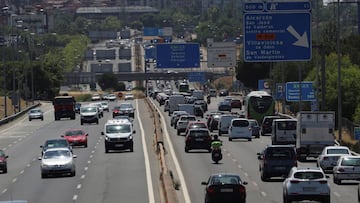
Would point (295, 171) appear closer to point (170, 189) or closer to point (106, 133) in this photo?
point (170, 189)

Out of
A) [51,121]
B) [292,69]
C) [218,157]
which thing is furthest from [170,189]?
[292,69]

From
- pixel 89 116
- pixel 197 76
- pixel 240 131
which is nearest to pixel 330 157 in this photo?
pixel 240 131

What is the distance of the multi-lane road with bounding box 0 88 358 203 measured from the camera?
3794 cm

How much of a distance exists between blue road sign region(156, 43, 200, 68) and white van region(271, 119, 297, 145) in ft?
152

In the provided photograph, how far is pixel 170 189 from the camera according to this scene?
119 ft

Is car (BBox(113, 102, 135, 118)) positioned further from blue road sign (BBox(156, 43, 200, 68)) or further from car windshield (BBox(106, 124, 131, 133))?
car windshield (BBox(106, 124, 131, 133))

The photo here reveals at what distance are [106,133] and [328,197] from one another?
96.7 ft

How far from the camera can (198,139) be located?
60875mm

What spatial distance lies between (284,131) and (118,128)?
944 cm

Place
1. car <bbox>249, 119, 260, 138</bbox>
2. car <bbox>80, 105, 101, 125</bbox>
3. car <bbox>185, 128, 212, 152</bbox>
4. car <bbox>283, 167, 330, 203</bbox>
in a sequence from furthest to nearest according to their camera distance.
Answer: car <bbox>80, 105, 101, 125</bbox>
car <bbox>249, 119, 260, 138</bbox>
car <bbox>185, 128, 212, 152</bbox>
car <bbox>283, 167, 330, 203</bbox>

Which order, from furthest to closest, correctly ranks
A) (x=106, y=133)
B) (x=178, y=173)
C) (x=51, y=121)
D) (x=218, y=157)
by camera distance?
(x=51, y=121) → (x=106, y=133) → (x=218, y=157) → (x=178, y=173)

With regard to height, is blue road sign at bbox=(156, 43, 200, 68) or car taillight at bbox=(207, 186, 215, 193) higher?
blue road sign at bbox=(156, 43, 200, 68)

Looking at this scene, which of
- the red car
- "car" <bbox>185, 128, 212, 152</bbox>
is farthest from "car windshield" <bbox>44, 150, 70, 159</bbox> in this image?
the red car

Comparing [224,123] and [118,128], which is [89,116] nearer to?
[224,123]
